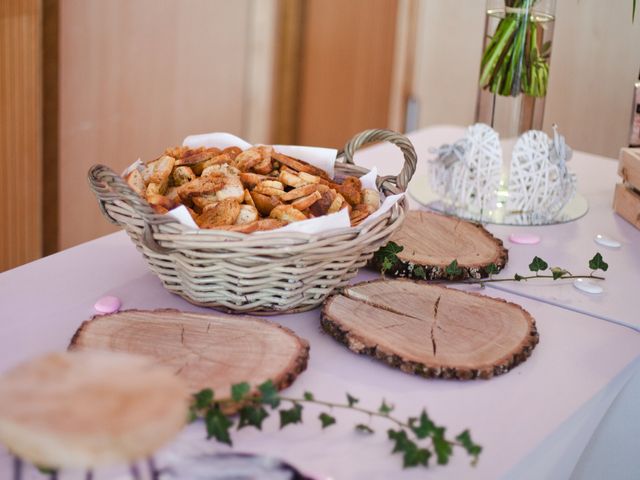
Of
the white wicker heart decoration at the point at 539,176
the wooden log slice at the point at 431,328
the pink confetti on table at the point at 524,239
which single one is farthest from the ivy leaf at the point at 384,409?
the white wicker heart decoration at the point at 539,176

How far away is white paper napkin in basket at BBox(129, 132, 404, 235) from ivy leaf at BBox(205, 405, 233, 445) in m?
0.22

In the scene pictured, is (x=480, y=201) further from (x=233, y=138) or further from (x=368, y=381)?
(x=368, y=381)

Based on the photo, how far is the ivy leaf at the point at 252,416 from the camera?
2.25 feet

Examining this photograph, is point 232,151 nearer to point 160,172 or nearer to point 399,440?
point 160,172

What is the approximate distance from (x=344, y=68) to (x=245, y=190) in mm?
2558

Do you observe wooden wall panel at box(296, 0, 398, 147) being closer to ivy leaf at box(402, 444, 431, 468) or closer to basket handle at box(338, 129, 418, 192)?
basket handle at box(338, 129, 418, 192)

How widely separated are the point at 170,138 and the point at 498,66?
5.16 ft

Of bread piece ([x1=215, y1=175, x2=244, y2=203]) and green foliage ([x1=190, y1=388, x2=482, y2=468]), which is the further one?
bread piece ([x1=215, y1=175, x2=244, y2=203])

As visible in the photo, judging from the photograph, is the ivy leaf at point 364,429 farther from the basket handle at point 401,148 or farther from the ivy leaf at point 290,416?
the basket handle at point 401,148

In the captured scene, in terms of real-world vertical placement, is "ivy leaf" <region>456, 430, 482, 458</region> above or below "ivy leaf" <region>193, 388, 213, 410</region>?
below

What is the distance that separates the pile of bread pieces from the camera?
3.01ft

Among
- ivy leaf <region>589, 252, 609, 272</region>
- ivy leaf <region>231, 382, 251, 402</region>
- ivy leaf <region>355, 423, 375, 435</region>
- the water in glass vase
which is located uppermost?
the water in glass vase

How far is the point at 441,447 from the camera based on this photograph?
Result: 666 millimetres

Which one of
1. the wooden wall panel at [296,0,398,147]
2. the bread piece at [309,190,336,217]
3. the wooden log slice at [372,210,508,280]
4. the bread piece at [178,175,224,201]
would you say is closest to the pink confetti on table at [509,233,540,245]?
the wooden log slice at [372,210,508,280]
